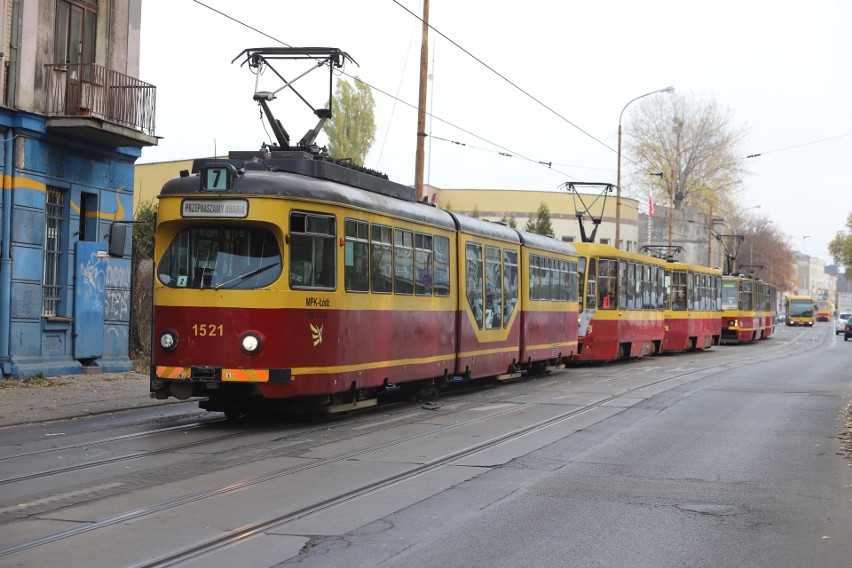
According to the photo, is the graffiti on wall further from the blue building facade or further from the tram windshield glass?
the tram windshield glass

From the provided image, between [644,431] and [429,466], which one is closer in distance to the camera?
[429,466]

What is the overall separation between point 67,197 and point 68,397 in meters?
5.24

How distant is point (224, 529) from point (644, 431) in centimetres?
767

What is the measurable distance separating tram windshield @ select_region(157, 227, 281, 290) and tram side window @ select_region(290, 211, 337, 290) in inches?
9.6

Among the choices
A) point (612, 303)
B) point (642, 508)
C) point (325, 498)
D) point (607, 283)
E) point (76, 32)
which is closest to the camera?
point (642, 508)

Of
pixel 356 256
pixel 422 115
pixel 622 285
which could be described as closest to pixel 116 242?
pixel 356 256

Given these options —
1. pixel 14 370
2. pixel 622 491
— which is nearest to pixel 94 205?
pixel 14 370

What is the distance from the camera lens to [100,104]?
840 inches

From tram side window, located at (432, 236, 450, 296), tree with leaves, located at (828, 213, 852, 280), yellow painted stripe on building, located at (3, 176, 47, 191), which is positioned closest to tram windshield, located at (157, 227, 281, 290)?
tram side window, located at (432, 236, 450, 296)

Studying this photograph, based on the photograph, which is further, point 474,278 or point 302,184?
point 474,278

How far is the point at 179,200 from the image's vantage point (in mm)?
13578

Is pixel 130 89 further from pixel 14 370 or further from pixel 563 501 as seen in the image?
pixel 563 501

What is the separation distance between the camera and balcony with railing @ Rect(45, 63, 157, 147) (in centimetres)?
2017

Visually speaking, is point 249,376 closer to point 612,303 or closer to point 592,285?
point 592,285
